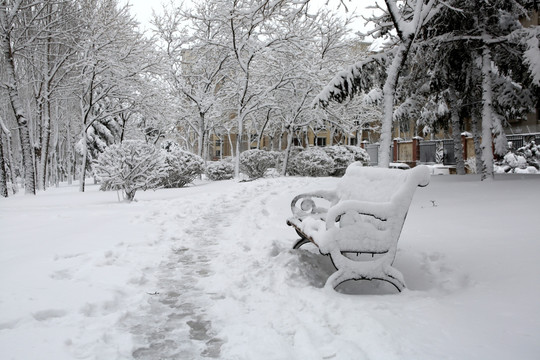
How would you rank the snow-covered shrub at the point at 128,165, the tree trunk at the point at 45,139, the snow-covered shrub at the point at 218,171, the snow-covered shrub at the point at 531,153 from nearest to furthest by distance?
the snow-covered shrub at the point at 128,165 → the snow-covered shrub at the point at 531,153 → the tree trunk at the point at 45,139 → the snow-covered shrub at the point at 218,171

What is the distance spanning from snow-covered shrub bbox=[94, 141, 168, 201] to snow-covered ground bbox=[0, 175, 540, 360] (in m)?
3.94

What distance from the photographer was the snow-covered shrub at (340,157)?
73.7ft

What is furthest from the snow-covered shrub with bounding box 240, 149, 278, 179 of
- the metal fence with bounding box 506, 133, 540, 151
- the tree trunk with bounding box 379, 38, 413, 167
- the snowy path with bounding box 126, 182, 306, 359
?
the snowy path with bounding box 126, 182, 306, 359

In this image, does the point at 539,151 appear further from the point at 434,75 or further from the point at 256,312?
the point at 256,312

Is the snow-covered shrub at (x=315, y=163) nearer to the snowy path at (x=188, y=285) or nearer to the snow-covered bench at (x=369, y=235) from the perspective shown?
the snowy path at (x=188, y=285)

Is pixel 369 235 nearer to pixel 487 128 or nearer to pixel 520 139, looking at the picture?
pixel 487 128

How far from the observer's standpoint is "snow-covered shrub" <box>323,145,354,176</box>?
2245cm

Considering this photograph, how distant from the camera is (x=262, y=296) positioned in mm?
3697

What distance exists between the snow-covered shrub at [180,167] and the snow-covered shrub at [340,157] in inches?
305

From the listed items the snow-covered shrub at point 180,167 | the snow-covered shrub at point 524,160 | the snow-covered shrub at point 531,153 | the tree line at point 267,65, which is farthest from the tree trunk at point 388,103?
the snow-covered shrub at point 531,153

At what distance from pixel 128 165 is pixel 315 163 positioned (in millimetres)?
12286

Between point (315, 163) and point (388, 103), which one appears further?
point (315, 163)

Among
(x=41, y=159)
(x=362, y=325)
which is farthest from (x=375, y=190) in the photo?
(x=41, y=159)

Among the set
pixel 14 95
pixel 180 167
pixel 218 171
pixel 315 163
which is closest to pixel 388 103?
pixel 180 167
